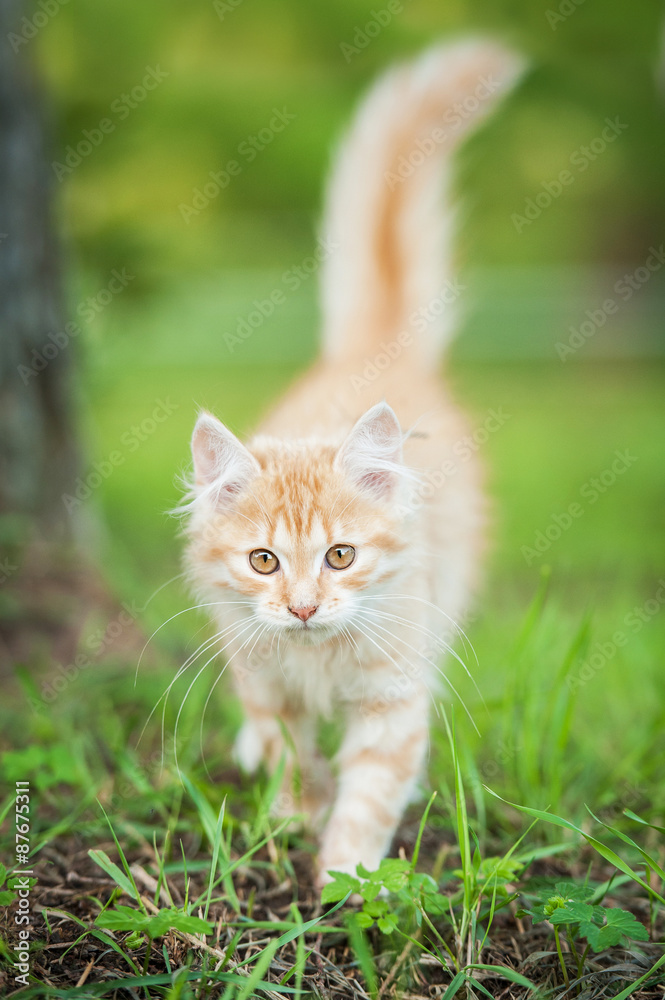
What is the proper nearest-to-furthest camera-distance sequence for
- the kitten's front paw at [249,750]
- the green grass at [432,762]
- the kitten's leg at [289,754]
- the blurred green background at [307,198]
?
the green grass at [432,762] → the kitten's leg at [289,754] → the kitten's front paw at [249,750] → the blurred green background at [307,198]

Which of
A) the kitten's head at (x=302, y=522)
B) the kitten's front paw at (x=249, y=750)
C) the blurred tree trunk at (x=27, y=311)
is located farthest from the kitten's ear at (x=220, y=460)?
the blurred tree trunk at (x=27, y=311)

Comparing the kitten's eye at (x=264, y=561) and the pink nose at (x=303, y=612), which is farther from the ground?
the kitten's eye at (x=264, y=561)

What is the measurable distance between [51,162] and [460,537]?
2410mm

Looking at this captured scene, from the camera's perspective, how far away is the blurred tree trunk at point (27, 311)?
298 centimetres

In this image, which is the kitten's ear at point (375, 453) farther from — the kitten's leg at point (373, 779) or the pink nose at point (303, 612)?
the kitten's leg at point (373, 779)

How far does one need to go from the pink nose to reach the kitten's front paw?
66 centimetres

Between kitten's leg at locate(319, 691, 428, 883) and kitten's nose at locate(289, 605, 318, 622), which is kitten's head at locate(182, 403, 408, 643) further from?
kitten's leg at locate(319, 691, 428, 883)

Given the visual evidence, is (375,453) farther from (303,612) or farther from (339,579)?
(303,612)

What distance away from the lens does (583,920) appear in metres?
1.40

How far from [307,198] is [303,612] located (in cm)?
425

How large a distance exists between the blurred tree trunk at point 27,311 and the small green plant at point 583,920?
2.46m

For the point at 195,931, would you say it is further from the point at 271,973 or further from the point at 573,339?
the point at 573,339

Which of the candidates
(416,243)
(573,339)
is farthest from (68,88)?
A: (573,339)

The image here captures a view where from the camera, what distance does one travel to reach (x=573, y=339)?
9562 millimetres
